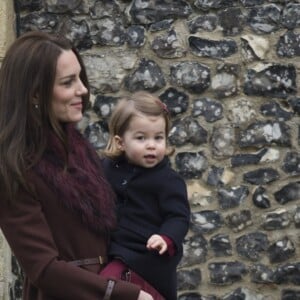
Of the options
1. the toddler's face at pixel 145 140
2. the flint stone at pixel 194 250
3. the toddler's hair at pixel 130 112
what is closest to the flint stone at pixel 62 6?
the flint stone at pixel 194 250

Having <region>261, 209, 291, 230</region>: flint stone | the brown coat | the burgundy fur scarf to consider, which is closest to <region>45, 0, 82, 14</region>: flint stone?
<region>261, 209, 291, 230</region>: flint stone

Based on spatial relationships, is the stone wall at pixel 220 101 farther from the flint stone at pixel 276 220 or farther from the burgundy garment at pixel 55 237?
the burgundy garment at pixel 55 237

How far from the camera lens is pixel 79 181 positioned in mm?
2863

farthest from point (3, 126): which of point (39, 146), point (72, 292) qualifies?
point (72, 292)

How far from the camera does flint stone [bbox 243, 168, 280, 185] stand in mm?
5359

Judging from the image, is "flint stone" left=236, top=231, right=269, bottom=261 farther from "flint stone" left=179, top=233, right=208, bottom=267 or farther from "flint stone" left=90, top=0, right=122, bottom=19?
"flint stone" left=90, top=0, right=122, bottom=19

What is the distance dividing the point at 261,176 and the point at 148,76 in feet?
2.79

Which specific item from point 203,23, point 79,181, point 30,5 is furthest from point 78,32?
point 79,181

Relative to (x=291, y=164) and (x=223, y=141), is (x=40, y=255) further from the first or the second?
(x=291, y=164)

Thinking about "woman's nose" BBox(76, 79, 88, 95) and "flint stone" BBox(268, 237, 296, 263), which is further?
"flint stone" BBox(268, 237, 296, 263)

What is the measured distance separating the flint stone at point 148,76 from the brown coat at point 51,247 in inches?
103

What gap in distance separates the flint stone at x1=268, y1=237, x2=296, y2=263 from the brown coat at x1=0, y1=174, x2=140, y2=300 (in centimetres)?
267

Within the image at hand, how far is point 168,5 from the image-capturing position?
211 inches

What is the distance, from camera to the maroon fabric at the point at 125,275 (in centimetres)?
292
